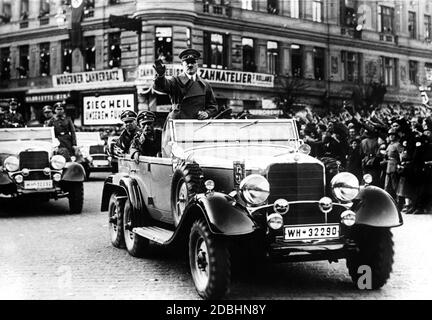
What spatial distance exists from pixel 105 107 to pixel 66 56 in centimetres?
386

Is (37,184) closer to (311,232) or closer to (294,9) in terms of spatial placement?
(311,232)

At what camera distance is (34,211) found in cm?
1127

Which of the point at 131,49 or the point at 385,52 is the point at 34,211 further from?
the point at 131,49

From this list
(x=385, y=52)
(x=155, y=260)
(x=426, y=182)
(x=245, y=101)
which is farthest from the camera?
(x=245, y=101)

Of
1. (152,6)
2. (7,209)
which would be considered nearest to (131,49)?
(152,6)

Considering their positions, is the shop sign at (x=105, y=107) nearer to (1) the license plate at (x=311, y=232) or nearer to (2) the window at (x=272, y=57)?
(2) the window at (x=272, y=57)

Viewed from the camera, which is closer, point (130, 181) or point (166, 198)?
point (166, 198)

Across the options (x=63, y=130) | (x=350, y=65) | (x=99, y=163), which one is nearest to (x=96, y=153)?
(x=99, y=163)

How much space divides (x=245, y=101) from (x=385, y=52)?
10703 millimetres

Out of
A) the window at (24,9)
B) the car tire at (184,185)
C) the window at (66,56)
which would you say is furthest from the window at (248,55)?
the car tire at (184,185)

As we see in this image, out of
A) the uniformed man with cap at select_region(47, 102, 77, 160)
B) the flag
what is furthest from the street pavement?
the flag

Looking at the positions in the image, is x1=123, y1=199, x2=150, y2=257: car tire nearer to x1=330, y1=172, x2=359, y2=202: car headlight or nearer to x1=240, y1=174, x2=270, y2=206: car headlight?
x1=240, y1=174, x2=270, y2=206: car headlight

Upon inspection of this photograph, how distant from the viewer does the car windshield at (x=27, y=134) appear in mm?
11430

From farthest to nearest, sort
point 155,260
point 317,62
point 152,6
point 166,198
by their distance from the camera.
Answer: point 317,62 → point 152,6 → point 155,260 → point 166,198
